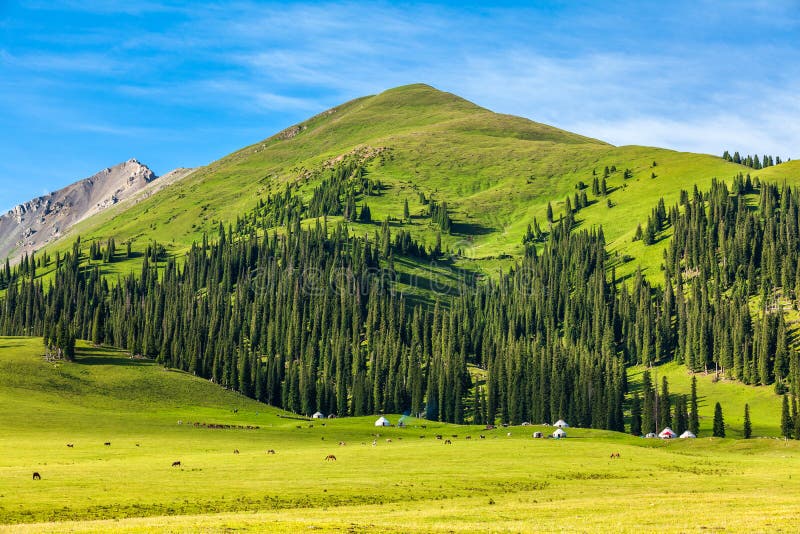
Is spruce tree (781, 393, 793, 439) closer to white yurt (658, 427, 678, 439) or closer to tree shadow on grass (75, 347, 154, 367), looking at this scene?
white yurt (658, 427, 678, 439)

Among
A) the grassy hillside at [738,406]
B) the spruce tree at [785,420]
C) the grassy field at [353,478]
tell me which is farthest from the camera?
the grassy hillside at [738,406]

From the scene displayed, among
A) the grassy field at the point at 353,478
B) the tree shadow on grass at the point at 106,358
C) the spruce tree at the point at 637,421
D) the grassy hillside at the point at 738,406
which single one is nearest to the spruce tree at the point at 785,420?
the grassy hillside at the point at 738,406

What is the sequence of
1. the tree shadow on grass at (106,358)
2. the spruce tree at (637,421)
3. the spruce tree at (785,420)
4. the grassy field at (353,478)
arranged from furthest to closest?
the tree shadow on grass at (106,358), the spruce tree at (637,421), the spruce tree at (785,420), the grassy field at (353,478)

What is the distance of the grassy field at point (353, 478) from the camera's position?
44562mm

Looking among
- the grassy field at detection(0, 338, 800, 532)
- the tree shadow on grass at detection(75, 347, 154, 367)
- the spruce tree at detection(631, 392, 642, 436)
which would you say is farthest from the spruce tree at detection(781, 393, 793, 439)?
the tree shadow on grass at detection(75, 347, 154, 367)

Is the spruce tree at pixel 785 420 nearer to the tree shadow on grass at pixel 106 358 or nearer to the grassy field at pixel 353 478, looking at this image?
the grassy field at pixel 353 478

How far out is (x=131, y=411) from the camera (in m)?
145

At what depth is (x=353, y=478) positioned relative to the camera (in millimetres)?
67250

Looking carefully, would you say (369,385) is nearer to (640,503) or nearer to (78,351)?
(78,351)

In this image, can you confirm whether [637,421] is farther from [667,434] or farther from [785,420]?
[785,420]

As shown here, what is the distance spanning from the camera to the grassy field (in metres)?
44.6

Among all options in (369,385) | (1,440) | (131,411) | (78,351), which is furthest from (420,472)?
(78,351)

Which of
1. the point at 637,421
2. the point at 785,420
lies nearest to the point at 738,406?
the point at 637,421

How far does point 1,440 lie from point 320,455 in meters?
41.6
